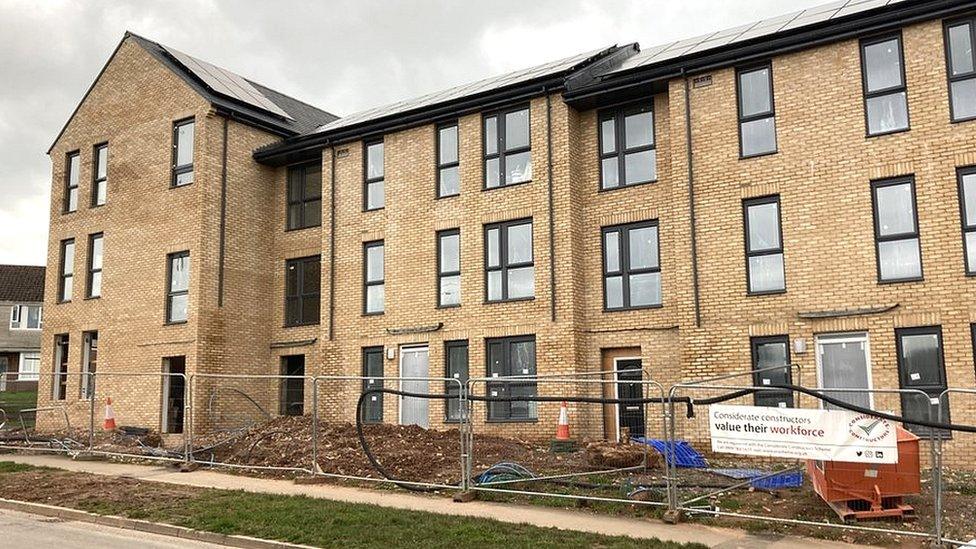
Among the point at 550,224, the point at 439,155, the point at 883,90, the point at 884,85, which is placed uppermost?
the point at 439,155

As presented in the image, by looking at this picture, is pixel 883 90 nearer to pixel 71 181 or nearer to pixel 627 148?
pixel 627 148

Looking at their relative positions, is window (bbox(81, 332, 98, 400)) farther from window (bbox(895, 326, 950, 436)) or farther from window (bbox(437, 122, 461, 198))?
window (bbox(895, 326, 950, 436))

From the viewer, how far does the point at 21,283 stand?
49844 millimetres

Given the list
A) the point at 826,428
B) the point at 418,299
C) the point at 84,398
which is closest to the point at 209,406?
the point at 84,398

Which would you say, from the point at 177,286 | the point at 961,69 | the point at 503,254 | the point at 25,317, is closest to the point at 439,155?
the point at 503,254

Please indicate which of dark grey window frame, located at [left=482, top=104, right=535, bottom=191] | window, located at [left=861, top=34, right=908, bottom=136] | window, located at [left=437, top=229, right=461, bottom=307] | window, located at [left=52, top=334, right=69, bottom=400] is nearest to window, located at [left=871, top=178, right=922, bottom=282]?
Answer: window, located at [left=861, top=34, right=908, bottom=136]

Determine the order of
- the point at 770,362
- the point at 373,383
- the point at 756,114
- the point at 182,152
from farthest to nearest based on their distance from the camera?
the point at 182,152 → the point at 373,383 → the point at 756,114 → the point at 770,362

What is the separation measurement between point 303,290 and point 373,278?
9.08ft

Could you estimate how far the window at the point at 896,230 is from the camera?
14414 millimetres

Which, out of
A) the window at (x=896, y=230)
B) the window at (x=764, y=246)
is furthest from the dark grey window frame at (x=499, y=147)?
the window at (x=896, y=230)

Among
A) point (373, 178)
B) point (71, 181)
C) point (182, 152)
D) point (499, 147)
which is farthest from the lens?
point (71, 181)

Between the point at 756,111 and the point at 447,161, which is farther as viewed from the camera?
the point at 447,161

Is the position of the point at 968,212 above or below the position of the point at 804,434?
above

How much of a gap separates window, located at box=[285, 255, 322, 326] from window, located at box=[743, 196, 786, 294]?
1151cm
